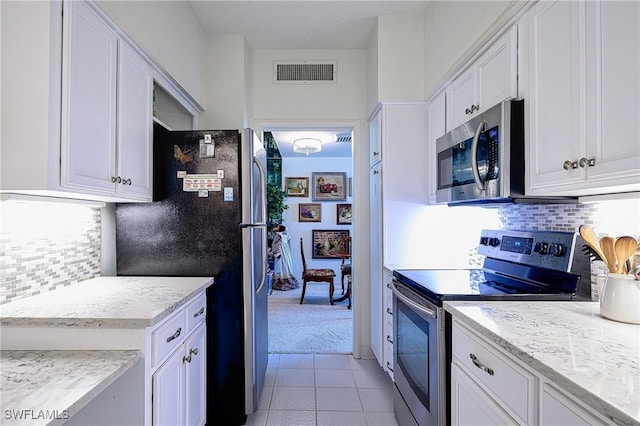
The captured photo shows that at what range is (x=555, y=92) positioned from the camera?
1244 millimetres

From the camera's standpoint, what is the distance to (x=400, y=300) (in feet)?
6.21

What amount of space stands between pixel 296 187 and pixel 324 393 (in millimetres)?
4369

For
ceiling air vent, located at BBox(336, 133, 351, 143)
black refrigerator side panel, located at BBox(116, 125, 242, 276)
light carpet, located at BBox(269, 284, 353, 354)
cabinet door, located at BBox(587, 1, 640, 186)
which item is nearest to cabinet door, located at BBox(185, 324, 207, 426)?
black refrigerator side panel, located at BBox(116, 125, 242, 276)

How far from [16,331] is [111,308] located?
285 millimetres

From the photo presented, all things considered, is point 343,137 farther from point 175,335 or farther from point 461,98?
point 175,335

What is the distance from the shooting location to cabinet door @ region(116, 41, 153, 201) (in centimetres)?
161

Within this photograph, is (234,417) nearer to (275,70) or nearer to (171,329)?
(171,329)

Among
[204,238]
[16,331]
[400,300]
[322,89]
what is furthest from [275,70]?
[16,331]

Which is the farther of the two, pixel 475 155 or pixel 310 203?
pixel 310 203

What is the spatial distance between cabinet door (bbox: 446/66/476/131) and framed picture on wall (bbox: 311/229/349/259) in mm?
4304

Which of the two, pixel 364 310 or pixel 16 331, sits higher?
pixel 16 331

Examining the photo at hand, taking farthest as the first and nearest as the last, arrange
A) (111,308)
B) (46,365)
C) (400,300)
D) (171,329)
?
(400,300) < (171,329) < (111,308) < (46,365)

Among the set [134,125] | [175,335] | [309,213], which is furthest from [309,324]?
[134,125]

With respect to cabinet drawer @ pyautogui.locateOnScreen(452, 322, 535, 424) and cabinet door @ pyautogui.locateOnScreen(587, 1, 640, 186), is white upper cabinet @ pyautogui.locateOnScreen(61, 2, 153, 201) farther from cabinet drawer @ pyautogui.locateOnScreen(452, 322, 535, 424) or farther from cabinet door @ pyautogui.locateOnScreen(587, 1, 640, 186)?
cabinet door @ pyautogui.locateOnScreen(587, 1, 640, 186)
